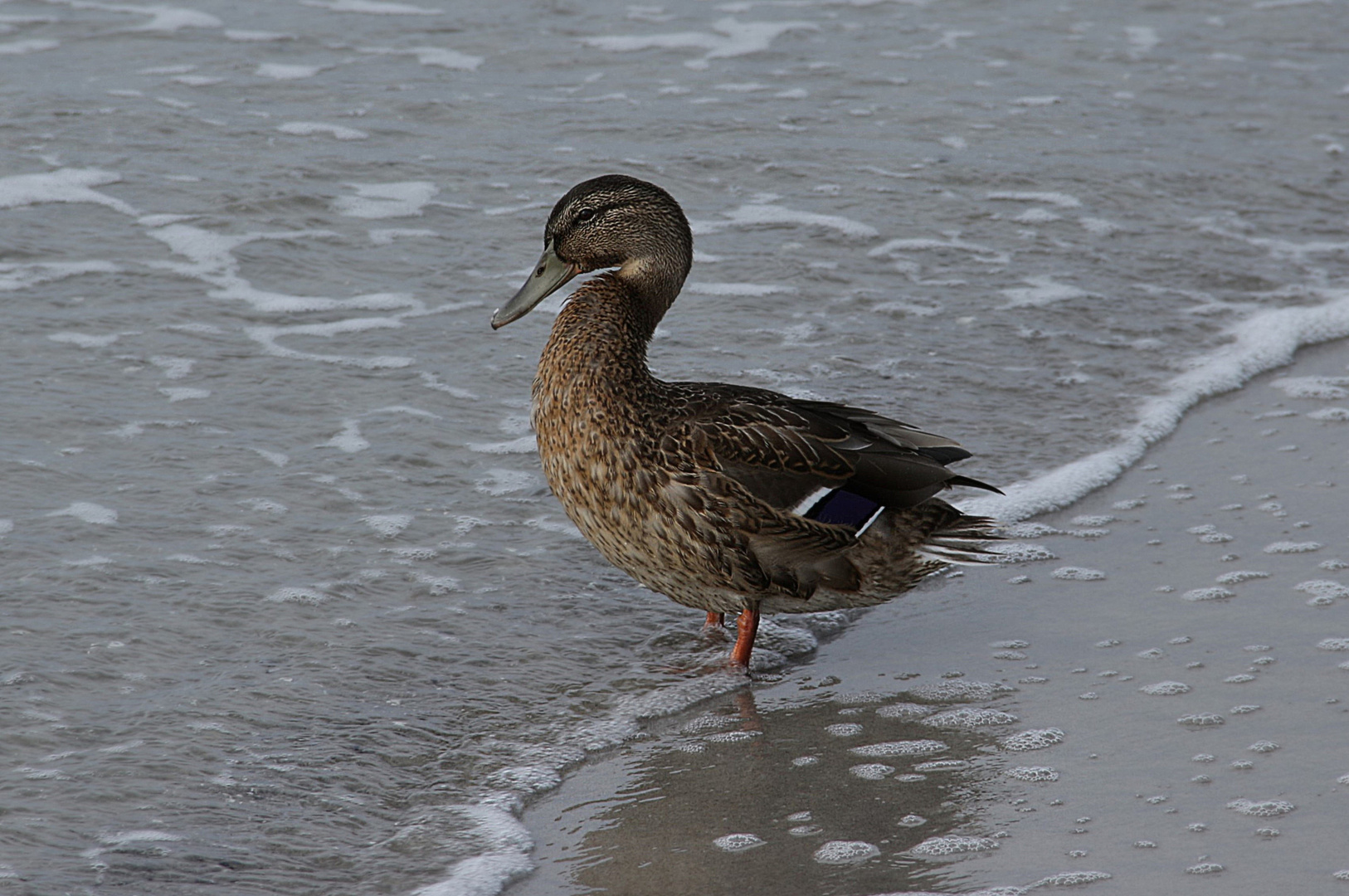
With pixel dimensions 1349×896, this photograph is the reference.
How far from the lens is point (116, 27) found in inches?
474

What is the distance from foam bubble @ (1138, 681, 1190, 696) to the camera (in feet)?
15.6

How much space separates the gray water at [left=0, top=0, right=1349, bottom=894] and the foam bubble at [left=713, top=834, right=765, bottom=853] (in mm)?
542

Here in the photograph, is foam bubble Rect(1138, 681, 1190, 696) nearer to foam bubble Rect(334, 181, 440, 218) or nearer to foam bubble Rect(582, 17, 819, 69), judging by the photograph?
foam bubble Rect(334, 181, 440, 218)

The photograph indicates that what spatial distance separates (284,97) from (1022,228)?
5.25m

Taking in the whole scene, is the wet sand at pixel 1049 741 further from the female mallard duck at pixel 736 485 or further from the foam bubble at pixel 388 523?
the foam bubble at pixel 388 523

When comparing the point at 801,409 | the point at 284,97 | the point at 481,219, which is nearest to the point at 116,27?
the point at 284,97

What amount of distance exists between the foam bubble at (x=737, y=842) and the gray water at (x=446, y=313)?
542mm

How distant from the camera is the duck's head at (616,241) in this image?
216 inches

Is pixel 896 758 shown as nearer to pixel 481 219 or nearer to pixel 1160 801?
pixel 1160 801

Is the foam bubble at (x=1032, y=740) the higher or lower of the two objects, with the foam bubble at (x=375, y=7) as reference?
lower

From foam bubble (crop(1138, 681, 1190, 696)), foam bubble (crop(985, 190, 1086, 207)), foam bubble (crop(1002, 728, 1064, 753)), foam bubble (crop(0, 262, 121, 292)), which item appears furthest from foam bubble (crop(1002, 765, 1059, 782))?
foam bubble (crop(985, 190, 1086, 207))

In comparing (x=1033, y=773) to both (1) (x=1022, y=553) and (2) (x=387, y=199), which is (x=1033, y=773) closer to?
(1) (x=1022, y=553)

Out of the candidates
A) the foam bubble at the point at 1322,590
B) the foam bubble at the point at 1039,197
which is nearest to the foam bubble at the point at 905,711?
the foam bubble at the point at 1322,590

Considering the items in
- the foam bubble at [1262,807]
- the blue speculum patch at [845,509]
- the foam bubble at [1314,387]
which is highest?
the blue speculum patch at [845,509]
